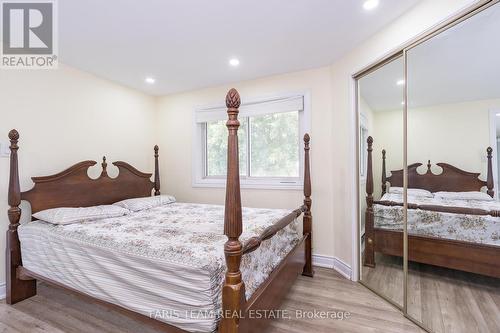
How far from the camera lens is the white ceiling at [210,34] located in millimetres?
1821

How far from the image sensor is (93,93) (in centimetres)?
305

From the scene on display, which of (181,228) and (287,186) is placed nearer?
(181,228)

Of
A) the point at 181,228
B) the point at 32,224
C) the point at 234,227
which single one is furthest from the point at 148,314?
the point at 32,224

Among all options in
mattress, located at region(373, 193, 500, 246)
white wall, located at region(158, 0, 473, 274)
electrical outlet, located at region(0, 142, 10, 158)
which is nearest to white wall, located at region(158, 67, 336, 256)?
white wall, located at region(158, 0, 473, 274)

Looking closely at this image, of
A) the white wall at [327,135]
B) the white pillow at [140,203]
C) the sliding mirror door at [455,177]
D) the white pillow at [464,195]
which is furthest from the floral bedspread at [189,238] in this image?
the white pillow at [464,195]

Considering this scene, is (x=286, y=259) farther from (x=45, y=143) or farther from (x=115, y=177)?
(x=45, y=143)

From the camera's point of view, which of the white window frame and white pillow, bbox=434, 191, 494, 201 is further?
the white window frame

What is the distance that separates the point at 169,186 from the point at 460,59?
12.3 ft

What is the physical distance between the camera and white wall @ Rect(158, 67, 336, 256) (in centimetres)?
293

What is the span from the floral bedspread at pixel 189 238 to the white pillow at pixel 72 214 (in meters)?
0.06

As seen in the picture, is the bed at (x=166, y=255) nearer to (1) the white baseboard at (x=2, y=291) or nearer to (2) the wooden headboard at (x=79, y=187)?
(2) the wooden headboard at (x=79, y=187)

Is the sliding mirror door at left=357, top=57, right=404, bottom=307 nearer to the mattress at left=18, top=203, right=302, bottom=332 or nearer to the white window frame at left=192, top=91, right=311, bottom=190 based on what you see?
the white window frame at left=192, top=91, right=311, bottom=190

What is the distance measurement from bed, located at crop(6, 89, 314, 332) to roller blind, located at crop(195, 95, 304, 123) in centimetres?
58

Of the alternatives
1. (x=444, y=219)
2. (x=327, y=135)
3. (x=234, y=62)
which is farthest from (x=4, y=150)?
(x=444, y=219)
